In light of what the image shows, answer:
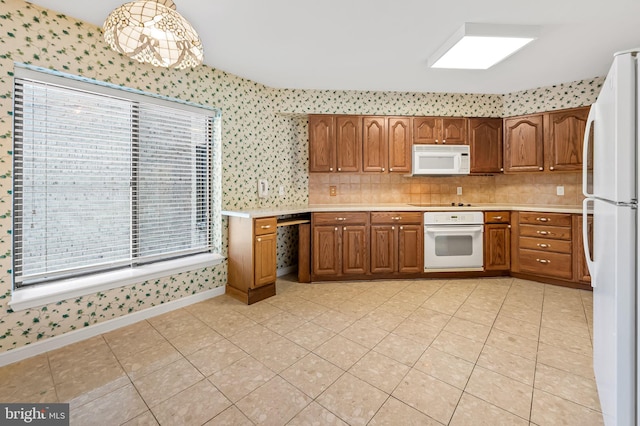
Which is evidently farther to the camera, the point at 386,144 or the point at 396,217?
the point at 386,144

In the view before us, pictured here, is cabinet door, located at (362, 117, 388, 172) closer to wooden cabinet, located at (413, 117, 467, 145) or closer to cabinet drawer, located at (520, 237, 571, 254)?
wooden cabinet, located at (413, 117, 467, 145)

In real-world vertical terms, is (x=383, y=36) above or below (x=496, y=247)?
above

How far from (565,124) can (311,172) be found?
129 inches

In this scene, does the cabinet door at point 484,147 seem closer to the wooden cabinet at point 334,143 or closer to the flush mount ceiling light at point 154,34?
the wooden cabinet at point 334,143

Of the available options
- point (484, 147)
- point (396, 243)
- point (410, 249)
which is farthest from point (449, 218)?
point (484, 147)

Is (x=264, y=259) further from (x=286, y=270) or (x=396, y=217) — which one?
(x=396, y=217)

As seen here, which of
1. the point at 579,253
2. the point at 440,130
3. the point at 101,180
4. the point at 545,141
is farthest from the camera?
the point at 440,130

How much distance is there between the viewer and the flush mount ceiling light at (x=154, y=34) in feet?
4.22

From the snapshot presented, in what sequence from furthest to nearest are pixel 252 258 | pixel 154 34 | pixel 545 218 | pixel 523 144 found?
pixel 523 144
pixel 545 218
pixel 252 258
pixel 154 34

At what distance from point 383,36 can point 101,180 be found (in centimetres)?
272

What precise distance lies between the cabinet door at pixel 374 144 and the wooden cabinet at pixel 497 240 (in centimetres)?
153

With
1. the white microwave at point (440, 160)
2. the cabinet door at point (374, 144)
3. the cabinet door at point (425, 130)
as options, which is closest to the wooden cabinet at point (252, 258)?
the cabinet door at point (374, 144)

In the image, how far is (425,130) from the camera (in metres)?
3.83

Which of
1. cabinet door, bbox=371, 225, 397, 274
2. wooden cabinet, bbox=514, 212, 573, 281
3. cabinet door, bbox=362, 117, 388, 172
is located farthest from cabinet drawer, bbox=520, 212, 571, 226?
cabinet door, bbox=362, 117, 388, 172
